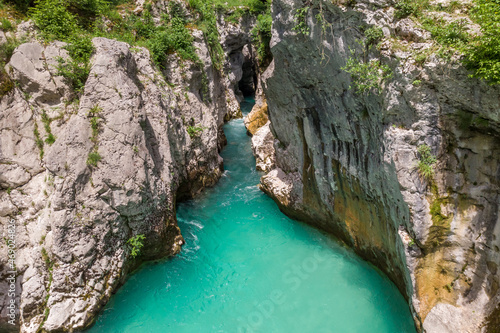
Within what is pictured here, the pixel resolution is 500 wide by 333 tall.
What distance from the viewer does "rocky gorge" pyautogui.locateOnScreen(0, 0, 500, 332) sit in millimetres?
5004

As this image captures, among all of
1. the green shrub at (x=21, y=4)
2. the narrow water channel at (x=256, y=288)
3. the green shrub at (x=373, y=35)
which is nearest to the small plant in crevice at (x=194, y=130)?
the narrow water channel at (x=256, y=288)

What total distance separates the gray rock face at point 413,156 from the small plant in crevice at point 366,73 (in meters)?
0.14

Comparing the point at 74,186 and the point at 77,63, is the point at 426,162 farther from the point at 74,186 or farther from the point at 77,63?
the point at 77,63

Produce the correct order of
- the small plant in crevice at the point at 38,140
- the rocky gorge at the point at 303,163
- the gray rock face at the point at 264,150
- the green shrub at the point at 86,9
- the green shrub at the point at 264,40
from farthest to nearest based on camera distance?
the green shrub at the point at 264,40, the gray rock face at the point at 264,150, the green shrub at the point at 86,9, the small plant in crevice at the point at 38,140, the rocky gorge at the point at 303,163

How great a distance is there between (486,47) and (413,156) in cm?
211

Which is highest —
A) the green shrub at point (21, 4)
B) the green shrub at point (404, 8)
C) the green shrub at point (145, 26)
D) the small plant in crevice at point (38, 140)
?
the green shrub at point (21, 4)

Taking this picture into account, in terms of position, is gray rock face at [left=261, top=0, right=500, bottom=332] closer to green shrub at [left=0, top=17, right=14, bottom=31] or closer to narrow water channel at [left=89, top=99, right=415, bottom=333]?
narrow water channel at [left=89, top=99, right=415, bottom=333]

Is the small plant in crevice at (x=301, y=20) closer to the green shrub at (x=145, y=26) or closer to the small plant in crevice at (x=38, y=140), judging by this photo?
the green shrub at (x=145, y=26)

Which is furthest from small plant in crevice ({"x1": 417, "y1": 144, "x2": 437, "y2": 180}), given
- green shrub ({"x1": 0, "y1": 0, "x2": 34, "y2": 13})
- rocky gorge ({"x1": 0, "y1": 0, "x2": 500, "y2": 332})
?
green shrub ({"x1": 0, "y1": 0, "x2": 34, "y2": 13})

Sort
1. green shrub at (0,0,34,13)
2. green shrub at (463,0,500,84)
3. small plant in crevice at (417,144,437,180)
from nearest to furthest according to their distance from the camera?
green shrub at (463,0,500,84) < small plant in crevice at (417,144,437,180) < green shrub at (0,0,34,13)

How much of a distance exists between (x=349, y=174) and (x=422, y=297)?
337 cm

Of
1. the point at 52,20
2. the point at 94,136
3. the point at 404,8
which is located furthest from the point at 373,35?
the point at 52,20

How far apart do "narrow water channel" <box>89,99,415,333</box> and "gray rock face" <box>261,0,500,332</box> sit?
1.00 meters

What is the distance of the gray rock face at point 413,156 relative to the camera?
482 centimetres
